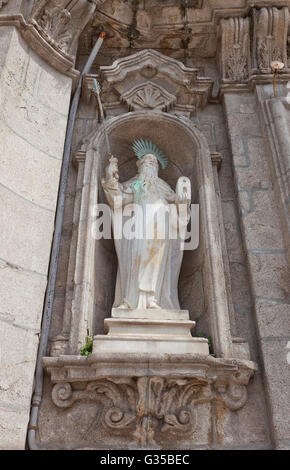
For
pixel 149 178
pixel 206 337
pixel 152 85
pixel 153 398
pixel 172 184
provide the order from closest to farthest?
1. pixel 153 398
2. pixel 206 337
3. pixel 149 178
4. pixel 172 184
5. pixel 152 85

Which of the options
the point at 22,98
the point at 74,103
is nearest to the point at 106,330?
the point at 22,98

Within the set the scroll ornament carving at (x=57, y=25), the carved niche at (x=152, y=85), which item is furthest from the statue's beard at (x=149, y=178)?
the scroll ornament carving at (x=57, y=25)

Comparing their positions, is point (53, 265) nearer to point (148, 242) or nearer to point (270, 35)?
point (148, 242)

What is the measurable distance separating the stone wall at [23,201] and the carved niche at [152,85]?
2.09 ft

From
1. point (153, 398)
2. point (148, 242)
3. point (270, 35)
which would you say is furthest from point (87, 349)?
point (270, 35)

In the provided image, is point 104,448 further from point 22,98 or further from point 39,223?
point 22,98

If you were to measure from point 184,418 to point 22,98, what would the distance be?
342cm

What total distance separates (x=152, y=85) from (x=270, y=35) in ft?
5.32

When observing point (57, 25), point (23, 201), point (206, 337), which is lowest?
point (206, 337)

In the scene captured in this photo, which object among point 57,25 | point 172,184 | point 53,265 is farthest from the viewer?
point 172,184

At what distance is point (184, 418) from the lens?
349 centimetres

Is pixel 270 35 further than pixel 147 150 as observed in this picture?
Yes

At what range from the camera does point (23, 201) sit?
4238mm

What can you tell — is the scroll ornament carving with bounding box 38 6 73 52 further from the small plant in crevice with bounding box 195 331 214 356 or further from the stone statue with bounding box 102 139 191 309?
the small plant in crevice with bounding box 195 331 214 356
